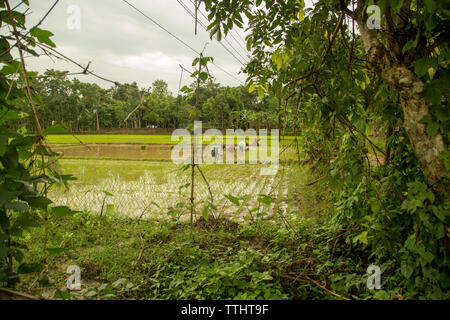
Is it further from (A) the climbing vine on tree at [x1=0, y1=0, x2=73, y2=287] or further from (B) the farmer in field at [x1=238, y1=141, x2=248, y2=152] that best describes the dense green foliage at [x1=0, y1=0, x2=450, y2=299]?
(B) the farmer in field at [x1=238, y1=141, x2=248, y2=152]

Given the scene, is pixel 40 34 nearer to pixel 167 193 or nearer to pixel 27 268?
pixel 27 268

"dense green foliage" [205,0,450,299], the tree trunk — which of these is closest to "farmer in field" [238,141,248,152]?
"dense green foliage" [205,0,450,299]

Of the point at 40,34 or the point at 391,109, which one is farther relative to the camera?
the point at 391,109

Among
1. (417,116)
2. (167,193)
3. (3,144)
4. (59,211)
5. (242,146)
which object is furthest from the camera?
(242,146)

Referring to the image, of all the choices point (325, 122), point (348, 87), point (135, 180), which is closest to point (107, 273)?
point (325, 122)

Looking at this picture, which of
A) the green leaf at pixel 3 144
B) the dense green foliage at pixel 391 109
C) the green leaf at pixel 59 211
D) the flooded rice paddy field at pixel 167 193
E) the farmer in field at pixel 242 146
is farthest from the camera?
the farmer in field at pixel 242 146

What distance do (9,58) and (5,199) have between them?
0.46 m

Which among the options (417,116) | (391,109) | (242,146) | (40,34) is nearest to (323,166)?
(391,109)

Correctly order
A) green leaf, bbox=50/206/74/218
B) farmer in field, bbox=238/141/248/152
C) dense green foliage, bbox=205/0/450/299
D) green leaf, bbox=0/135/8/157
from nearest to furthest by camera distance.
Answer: green leaf, bbox=0/135/8/157
green leaf, bbox=50/206/74/218
dense green foliage, bbox=205/0/450/299
farmer in field, bbox=238/141/248/152

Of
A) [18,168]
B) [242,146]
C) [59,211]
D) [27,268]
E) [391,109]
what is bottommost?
[27,268]

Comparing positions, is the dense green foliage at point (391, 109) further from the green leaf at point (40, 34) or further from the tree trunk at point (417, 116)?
the green leaf at point (40, 34)

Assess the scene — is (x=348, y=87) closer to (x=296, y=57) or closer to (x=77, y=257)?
(x=296, y=57)

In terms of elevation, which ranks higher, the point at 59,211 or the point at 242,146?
the point at 242,146

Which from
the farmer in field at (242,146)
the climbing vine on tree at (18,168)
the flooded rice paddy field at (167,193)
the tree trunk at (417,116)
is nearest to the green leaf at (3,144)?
the climbing vine on tree at (18,168)
